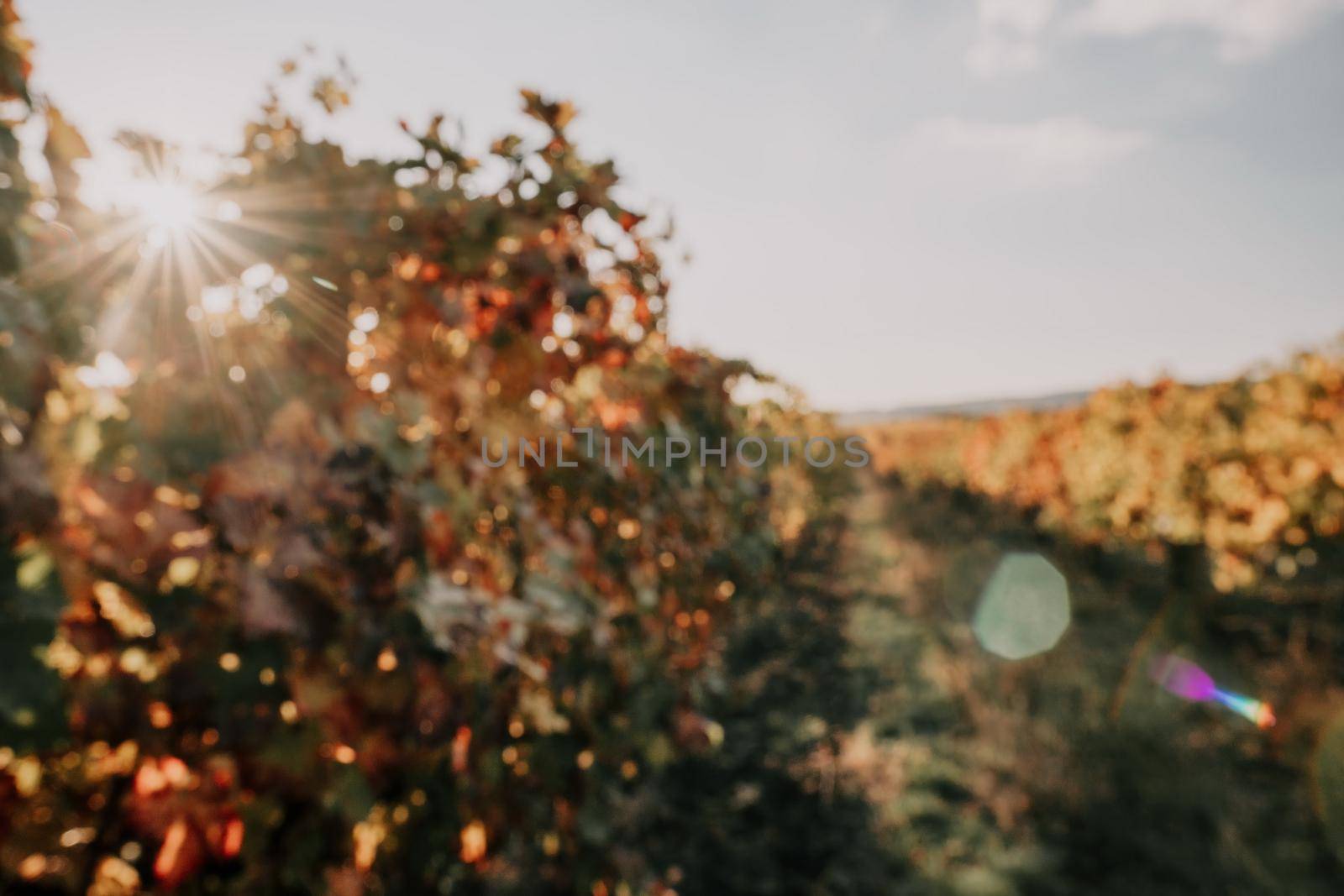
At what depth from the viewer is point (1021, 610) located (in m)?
8.09

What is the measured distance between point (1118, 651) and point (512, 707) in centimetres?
666

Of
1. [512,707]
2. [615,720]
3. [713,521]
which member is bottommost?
[615,720]

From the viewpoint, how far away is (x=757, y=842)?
3.47 m

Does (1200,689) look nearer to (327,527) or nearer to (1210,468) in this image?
(1210,468)

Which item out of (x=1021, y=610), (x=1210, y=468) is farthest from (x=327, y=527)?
(x=1210, y=468)

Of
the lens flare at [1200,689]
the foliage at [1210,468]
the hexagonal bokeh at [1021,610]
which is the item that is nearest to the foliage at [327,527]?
the lens flare at [1200,689]

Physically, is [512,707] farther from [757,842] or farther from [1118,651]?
[1118,651]

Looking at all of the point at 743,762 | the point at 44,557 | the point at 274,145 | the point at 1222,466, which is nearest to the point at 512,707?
the point at 44,557

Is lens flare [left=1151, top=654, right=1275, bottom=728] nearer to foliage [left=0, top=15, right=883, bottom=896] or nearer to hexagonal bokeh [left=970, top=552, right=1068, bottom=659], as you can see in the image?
hexagonal bokeh [left=970, top=552, right=1068, bottom=659]

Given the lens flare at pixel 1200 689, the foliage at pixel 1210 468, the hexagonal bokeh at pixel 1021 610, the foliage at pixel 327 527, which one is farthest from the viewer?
the hexagonal bokeh at pixel 1021 610

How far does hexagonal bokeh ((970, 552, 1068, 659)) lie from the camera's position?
21.7 feet

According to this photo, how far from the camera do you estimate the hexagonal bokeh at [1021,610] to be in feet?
21.7

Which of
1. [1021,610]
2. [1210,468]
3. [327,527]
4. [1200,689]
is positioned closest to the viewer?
[327,527]

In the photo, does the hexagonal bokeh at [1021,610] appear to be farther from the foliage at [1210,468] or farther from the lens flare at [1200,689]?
the foliage at [1210,468]
